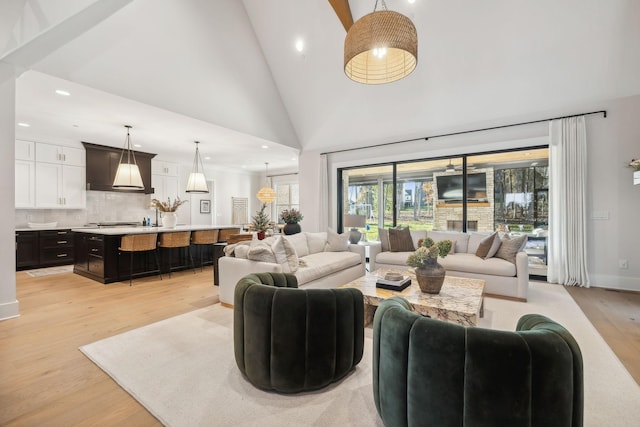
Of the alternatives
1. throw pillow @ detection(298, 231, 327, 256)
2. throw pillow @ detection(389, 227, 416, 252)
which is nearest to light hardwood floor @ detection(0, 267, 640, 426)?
throw pillow @ detection(298, 231, 327, 256)

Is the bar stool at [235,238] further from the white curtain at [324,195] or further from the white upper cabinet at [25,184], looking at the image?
the white upper cabinet at [25,184]

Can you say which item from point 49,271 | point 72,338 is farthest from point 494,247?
point 49,271

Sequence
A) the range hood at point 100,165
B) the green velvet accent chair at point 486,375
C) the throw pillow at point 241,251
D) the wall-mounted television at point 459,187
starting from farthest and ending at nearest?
the range hood at point 100,165, the wall-mounted television at point 459,187, the throw pillow at point 241,251, the green velvet accent chair at point 486,375

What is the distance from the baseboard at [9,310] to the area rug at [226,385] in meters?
1.51

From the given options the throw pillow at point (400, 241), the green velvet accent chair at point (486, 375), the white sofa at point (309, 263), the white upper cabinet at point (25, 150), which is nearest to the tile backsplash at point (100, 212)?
the white upper cabinet at point (25, 150)

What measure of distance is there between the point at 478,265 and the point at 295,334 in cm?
327

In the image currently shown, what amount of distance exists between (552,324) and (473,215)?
4.82 meters

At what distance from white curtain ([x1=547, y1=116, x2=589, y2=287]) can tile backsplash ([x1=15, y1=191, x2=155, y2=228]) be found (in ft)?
30.4

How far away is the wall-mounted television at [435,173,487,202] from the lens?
18.2 feet

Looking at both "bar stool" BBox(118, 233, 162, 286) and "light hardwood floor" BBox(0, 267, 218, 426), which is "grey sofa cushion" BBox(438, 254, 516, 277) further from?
"bar stool" BBox(118, 233, 162, 286)

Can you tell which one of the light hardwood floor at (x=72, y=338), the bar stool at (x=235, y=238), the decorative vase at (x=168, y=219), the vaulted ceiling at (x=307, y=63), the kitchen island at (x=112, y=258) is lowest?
the light hardwood floor at (x=72, y=338)

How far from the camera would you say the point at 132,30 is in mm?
3830

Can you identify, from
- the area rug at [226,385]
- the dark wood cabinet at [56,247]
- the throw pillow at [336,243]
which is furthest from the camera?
the dark wood cabinet at [56,247]

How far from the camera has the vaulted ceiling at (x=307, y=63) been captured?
11.8 ft
